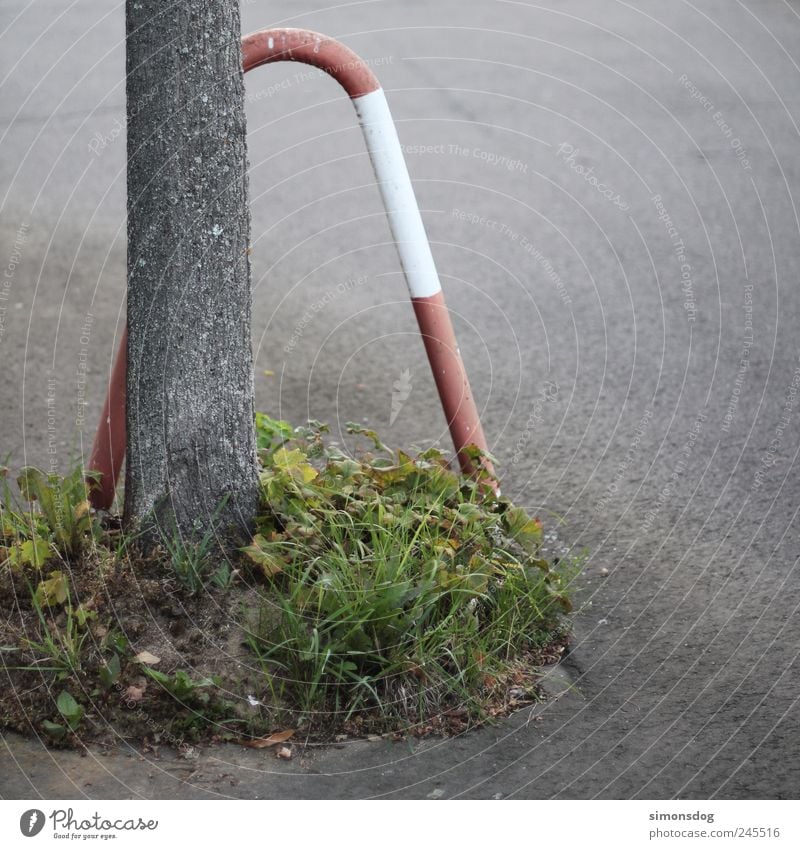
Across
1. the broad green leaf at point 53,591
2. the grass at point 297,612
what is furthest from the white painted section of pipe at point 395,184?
the broad green leaf at point 53,591

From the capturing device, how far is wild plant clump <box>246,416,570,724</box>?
8.96 ft

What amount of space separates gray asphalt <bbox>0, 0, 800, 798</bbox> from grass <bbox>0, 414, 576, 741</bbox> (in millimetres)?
107

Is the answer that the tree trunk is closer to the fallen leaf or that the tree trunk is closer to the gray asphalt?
the fallen leaf

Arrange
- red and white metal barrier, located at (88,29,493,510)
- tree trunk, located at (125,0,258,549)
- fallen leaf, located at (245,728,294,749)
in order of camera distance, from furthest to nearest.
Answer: red and white metal barrier, located at (88,29,493,510)
tree trunk, located at (125,0,258,549)
fallen leaf, located at (245,728,294,749)

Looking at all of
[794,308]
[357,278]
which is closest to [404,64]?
[357,278]

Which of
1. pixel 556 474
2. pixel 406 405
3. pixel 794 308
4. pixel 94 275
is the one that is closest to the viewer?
pixel 556 474

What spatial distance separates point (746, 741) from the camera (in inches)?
108

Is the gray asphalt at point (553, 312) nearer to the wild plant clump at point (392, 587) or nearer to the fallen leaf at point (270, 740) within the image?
the fallen leaf at point (270, 740)

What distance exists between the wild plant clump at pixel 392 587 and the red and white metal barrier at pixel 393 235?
0.77 feet

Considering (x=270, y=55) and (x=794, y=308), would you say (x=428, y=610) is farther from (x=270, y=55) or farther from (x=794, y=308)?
(x=794, y=308)

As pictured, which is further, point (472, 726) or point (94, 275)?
point (94, 275)

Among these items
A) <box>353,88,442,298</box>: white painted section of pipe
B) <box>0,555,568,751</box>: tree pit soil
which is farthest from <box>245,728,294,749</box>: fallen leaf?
<box>353,88,442,298</box>: white painted section of pipe

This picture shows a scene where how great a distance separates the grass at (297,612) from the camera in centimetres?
270
